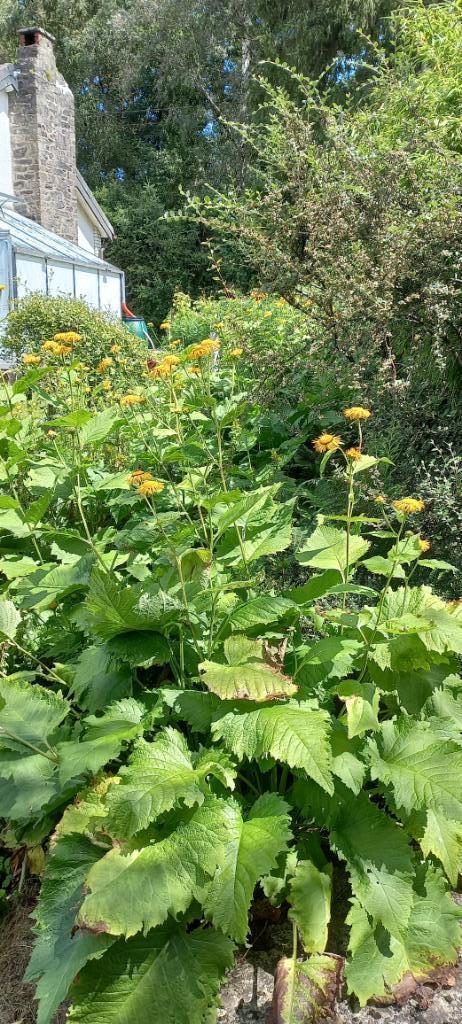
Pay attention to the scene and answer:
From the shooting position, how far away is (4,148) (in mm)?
17500

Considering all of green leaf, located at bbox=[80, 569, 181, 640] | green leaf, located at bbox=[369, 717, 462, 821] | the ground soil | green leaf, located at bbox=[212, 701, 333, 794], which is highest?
green leaf, located at bbox=[80, 569, 181, 640]

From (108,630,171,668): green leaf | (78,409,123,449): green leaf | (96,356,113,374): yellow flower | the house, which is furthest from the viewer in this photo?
the house

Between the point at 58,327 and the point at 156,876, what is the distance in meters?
9.10

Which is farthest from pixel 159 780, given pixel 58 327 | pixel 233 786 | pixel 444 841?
pixel 58 327

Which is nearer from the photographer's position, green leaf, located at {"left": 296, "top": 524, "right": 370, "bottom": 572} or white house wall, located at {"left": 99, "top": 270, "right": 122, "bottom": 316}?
green leaf, located at {"left": 296, "top": 524, "right": 370, "bottom": 572}

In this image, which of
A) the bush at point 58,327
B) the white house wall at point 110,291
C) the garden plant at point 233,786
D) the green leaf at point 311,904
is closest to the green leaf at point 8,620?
the garden plant at point 233,786

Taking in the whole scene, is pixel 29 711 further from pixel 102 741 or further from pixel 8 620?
pixel 102 741

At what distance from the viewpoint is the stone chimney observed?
690 inches

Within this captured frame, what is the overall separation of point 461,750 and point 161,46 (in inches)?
1246

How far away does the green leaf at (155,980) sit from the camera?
5.12 feet

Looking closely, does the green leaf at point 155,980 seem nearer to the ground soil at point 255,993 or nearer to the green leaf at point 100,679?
the ground soil at point 255,993

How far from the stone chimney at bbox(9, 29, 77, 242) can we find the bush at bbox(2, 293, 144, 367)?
366 inches

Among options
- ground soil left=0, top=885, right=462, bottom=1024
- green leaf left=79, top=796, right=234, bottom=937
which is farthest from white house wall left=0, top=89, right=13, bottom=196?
green leaf left=79, top=796, right=234, bottom=937

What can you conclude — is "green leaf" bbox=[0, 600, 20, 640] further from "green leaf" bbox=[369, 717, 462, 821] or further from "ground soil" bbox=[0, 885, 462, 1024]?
"green leaf" bbox=[369, 717, 462, 821]
